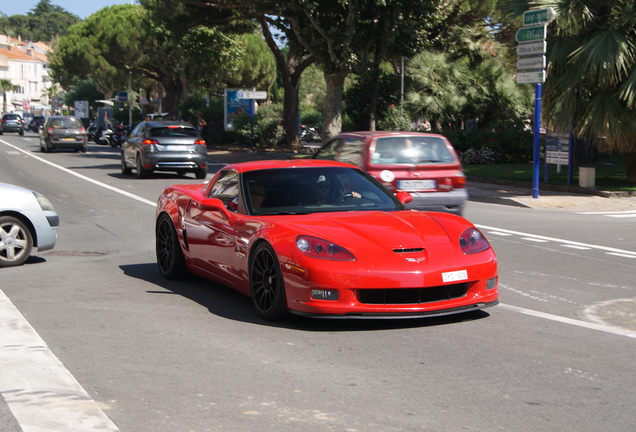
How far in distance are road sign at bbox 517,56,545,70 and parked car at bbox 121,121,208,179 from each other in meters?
8.84

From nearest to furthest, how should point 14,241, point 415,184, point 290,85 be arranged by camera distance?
point 14,241 → point 415,184 → point 290,85

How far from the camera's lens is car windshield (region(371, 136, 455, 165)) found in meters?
11.5

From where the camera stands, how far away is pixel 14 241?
8.95 m

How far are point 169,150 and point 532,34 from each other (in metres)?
10.3

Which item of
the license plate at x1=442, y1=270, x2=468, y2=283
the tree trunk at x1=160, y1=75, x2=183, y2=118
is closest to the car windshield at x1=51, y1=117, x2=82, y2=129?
the tree trunk at x1=160, y1=75, x2=183, y2=118

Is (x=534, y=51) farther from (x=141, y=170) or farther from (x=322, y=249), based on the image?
(x=322, y=249)

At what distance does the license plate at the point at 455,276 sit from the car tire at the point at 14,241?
5.46 m

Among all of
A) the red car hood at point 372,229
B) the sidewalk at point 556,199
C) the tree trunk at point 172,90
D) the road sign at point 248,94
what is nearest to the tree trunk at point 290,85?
the road sign at point 248,94

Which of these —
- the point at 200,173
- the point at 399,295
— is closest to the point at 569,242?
the point at 399,295

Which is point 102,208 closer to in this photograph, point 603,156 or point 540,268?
point 540,268

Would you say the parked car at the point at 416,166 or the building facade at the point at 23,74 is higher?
the building facade at the point at 23,74

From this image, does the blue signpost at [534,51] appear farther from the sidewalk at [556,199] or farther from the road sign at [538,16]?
the sidewalk at [556,199]

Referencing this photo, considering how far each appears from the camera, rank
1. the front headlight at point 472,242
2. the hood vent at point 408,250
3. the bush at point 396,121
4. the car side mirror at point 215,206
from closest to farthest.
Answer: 1. the hood vent at point 408,250
2. the front headlight at point 472,242
3. the car side mirror at point 215,206
4. the bush at point 396,121

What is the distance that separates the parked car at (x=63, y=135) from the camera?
3769 cm
